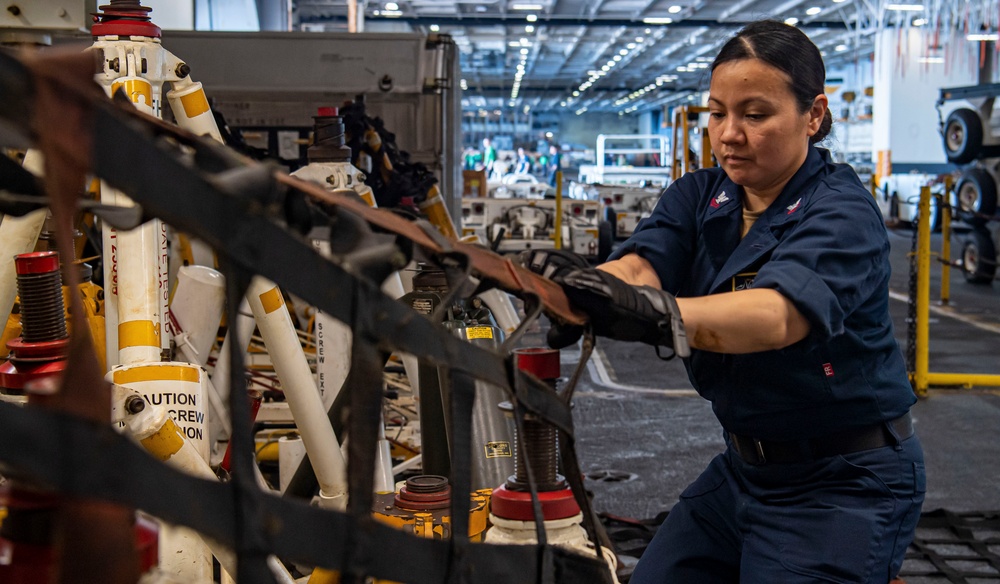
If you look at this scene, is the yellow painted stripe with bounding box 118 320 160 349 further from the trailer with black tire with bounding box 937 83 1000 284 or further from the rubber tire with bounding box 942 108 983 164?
the rubber tire with bounding box 942 108 983 164

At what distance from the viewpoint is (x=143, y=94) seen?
8.41 ft

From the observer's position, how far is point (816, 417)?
1965 mm

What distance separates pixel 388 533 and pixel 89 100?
1.92 ft

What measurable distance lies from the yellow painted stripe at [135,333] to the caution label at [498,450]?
2.96 ft

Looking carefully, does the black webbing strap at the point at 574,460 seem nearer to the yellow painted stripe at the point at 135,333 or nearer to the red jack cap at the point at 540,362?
the red jack cap at the point at 540,362

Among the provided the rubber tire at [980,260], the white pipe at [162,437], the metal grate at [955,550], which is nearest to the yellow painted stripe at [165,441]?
the white pipe at [162,437]

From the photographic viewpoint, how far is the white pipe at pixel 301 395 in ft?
8.84

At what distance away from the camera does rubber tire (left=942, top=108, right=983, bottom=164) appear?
13195mm

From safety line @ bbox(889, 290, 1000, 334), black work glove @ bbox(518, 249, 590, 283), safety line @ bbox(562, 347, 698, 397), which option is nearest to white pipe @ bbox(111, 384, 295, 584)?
black work glove @ bbox(518, 249, 590, 283)

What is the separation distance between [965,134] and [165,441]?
1345 centimetres

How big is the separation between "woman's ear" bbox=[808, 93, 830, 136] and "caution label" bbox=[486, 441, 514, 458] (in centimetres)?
113

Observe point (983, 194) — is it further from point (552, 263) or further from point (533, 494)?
point (533, 494)

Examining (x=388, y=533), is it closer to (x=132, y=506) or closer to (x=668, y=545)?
(x=132, y=506)

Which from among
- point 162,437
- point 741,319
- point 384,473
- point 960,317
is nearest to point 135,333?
point 162,437
